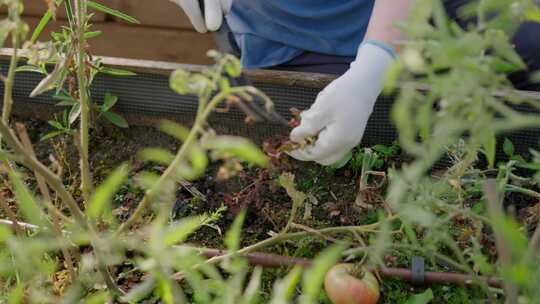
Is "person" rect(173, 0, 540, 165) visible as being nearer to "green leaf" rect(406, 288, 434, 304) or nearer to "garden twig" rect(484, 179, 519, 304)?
"green leaf" rect(406, 288, 434, 304)

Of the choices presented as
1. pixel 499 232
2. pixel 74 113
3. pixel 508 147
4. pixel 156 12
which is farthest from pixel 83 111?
pixel 156 12

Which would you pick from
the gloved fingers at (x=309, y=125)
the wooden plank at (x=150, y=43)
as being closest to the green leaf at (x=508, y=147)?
the gloved fingers at (x=309, y=125)

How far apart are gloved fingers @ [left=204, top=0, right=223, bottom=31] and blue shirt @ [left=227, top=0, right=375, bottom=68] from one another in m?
0.19

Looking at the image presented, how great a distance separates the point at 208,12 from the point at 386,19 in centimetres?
44

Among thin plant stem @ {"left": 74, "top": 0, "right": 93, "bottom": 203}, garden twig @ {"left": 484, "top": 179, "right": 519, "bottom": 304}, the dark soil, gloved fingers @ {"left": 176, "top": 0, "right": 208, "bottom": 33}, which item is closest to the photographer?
garden twig @ {"left": 484, "top": 179, "right": 519, "bottom": 304}

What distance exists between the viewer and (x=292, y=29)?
5.88 ft

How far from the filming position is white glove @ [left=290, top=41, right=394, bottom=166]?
131 centimetres

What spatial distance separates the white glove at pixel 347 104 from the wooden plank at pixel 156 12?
1113mm

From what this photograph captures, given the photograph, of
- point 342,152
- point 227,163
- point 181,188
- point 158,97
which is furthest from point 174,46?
point 227,163

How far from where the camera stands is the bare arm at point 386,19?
1.37 metres

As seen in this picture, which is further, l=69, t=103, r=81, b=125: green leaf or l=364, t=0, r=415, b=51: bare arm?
l=69, t=103, r=81, b=125: green leaf

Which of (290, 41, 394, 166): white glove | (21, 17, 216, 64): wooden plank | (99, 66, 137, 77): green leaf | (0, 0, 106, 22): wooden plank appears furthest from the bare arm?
(0, 0, 106, 22): wooden plank

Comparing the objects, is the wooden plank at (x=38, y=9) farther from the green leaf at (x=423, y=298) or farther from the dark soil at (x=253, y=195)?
the green leaf at (x=423, y=298)

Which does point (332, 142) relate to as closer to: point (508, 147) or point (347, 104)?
point (347, 104)
